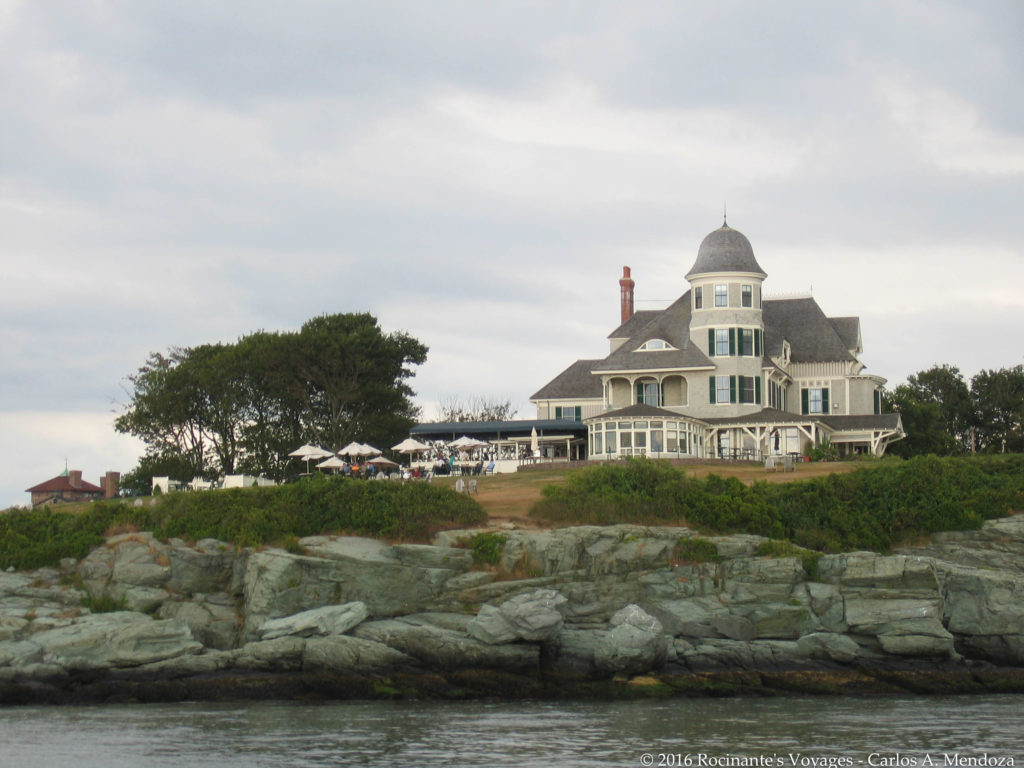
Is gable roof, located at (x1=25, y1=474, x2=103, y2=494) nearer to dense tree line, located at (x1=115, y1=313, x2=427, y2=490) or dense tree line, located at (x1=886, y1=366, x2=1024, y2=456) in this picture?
dense tree line, located at (x1=115, y1=313, x2=427, y2=490)

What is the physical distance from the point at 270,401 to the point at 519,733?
44255 millimetres

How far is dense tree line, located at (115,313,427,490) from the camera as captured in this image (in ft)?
221

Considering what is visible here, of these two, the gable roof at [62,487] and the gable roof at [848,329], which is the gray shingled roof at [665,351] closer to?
the gable roof at [848,329]

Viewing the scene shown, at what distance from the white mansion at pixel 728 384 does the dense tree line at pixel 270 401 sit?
1094 cm

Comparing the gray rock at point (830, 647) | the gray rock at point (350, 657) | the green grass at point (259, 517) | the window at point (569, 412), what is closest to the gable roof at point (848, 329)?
the window at point (569, 412)

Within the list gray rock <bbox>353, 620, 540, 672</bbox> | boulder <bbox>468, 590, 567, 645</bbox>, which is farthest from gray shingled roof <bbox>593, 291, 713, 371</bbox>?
gray rock <bbox>353, 620, 540, 672</bbox>

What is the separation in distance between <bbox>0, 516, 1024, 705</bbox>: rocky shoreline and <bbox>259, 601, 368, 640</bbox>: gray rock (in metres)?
0.06

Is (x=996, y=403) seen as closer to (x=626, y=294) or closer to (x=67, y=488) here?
(x=626, y=294)

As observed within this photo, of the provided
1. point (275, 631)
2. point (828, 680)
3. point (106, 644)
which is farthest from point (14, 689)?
point (828, 680)

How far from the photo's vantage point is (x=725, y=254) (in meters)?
64.2

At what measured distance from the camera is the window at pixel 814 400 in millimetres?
68000

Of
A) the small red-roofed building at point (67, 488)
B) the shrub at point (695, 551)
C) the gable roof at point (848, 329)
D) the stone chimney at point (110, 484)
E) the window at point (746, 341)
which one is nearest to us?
the shrub at point (695, 551)

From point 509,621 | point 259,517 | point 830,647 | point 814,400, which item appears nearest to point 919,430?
point 814,400

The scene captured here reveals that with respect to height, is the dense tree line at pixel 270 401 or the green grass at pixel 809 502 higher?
the dense tree line at pixel 270 401
